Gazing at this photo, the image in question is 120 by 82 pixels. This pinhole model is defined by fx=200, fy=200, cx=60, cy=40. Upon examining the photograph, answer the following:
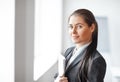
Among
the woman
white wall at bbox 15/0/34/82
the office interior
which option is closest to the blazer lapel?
the woman

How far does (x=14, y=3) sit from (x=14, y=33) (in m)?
0.18

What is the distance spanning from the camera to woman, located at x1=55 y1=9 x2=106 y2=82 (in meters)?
0.81

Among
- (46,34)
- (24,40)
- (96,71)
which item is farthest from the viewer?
(24,40)

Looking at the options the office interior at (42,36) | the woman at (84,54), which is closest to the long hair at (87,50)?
the woman at (84,54)

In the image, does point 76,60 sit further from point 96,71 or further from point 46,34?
point 46,34

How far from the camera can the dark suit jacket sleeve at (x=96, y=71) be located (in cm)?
79

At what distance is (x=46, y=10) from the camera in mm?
1153

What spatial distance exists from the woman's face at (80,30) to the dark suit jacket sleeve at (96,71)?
103mm

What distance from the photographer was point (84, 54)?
33.3 inches
